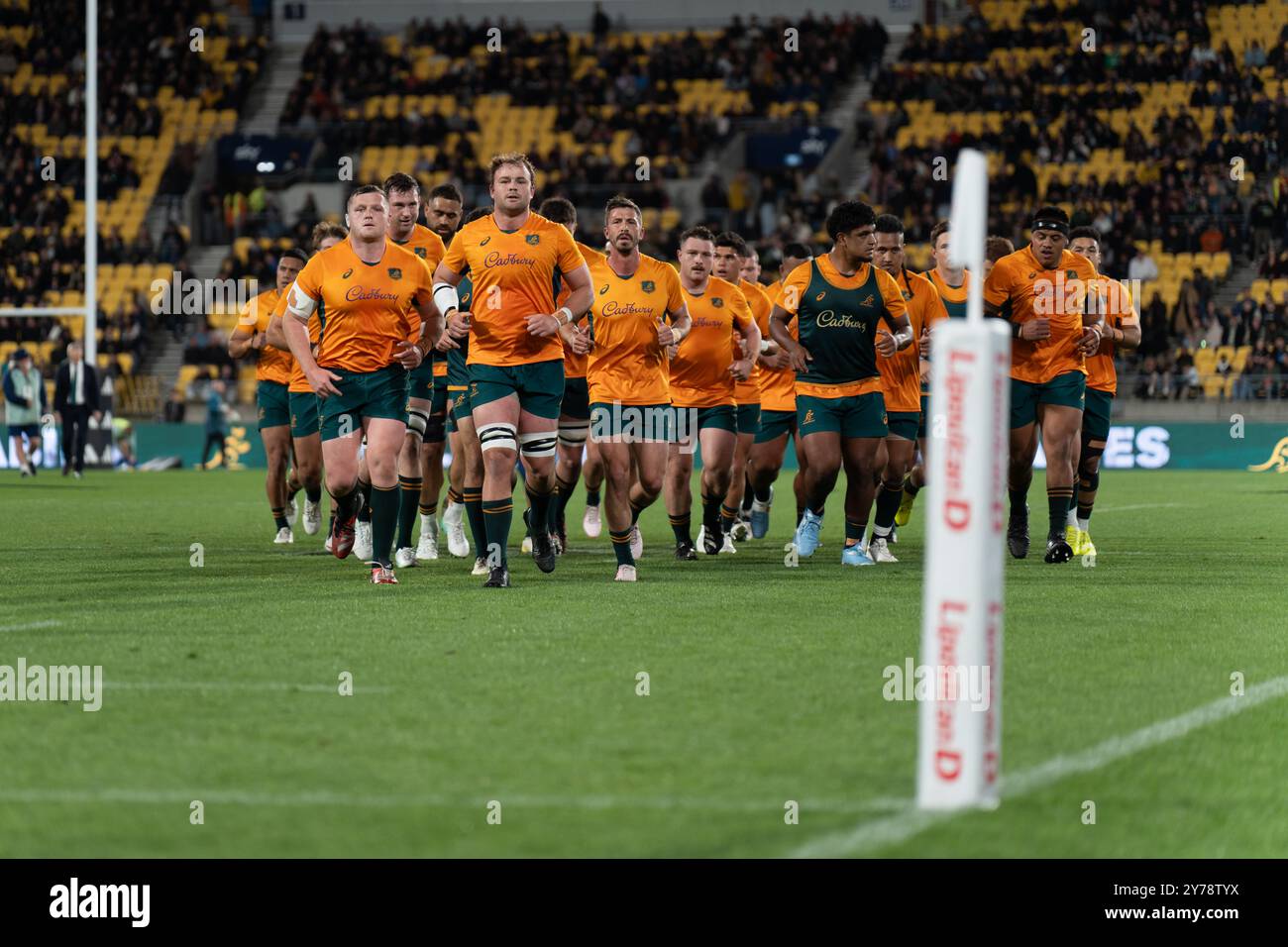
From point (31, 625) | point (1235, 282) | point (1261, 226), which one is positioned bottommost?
point (31, 625)

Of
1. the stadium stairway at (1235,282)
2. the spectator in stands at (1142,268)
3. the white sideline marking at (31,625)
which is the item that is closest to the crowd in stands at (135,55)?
the spectator in stands at (1142,268)

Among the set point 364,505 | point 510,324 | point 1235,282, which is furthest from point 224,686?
point 1235,282

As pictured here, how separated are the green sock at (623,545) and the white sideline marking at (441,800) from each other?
20.8 feet

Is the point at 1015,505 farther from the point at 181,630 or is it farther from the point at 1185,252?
the point at 1185,252

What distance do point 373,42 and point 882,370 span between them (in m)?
32.3

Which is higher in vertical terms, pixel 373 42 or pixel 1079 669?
pixel 373 42

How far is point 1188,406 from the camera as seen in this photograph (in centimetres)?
3064

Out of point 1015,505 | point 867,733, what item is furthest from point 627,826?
point 1015,505

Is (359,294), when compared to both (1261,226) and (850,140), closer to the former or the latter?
(1261,226)

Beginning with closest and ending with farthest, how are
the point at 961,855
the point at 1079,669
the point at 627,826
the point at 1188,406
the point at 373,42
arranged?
the point at 961,855 < the point at 627,826 < the point at 1079,669 < the point at 1188,406 < the point at 373,42

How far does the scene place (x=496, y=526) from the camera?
10.7 meters

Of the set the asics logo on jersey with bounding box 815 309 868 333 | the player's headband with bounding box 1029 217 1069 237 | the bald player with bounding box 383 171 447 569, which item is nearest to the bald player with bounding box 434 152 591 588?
the bald player with bounding box 383 171 447 569

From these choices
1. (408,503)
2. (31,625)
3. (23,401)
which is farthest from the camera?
(23,401)

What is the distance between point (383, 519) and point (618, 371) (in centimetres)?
198
